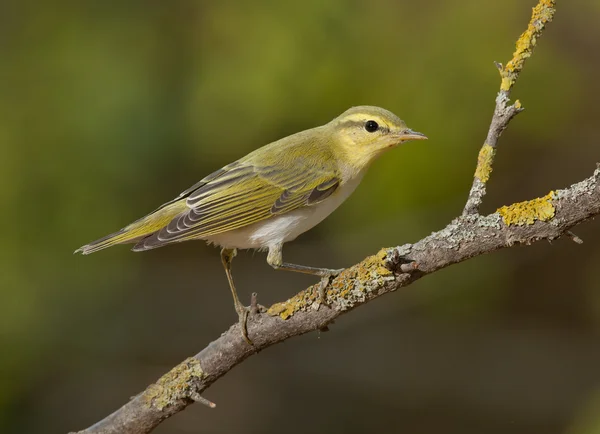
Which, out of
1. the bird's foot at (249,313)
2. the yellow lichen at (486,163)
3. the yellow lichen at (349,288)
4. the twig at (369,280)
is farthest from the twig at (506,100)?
the bird's foot at (249,313)

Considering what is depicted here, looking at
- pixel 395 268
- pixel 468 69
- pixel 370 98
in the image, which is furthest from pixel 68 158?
pixel 395 268

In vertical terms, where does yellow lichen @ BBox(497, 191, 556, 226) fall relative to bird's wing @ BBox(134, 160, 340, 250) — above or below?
below

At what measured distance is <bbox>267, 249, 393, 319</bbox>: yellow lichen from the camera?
8.41ft

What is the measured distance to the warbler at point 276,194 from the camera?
360 centimetres

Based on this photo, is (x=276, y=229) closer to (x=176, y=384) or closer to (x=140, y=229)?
(x=140, y=229)

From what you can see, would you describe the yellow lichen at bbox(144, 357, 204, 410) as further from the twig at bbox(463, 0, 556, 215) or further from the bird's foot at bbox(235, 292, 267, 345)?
the twig at bbox(463, 0, 556, 215)

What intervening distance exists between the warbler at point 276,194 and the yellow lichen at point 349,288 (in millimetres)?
619

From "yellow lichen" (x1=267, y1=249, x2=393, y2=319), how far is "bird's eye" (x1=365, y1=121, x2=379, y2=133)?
1.16 metres

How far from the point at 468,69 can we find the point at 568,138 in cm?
95

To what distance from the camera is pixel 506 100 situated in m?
2.56

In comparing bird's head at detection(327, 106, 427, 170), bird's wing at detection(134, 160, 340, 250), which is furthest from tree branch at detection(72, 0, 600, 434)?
bird's head at detection(327, 106, 427, 170)

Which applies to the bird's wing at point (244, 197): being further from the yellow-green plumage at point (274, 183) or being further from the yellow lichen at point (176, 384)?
the yellow lichen at point (176, 384)

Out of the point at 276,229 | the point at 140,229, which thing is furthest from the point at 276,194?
the point at 140,229

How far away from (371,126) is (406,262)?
4.72 ft
